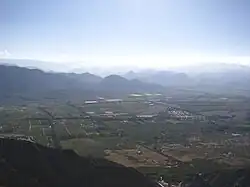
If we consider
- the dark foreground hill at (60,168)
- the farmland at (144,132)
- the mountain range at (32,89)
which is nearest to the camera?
the dark foreground hill at (60,168)

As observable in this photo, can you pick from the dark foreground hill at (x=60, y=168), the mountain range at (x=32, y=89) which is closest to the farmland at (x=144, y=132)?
the dark foreground hill at (x=60, y=168)

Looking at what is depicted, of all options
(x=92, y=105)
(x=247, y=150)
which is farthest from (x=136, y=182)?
(x=92, y=105)

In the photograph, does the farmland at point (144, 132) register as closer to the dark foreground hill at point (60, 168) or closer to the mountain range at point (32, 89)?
the dark foreground hill at point (60, 168)

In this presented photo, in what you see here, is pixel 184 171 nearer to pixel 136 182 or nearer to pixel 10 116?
pixel 136 182

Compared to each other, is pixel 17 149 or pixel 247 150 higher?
pixel 17 149

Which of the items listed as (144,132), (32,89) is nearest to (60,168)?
(144,132)

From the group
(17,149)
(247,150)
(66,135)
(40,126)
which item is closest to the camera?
(17,149)

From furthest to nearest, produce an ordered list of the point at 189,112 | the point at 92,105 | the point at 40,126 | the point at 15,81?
1. the point at 15,81
2. the point at 92,105
3. the point at 189,112
4. the point at 40,126

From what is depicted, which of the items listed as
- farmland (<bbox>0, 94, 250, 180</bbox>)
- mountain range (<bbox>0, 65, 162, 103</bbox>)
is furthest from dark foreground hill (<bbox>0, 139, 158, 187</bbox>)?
mountain range (<bbox>0, 65, 162, 103</bbox>)
